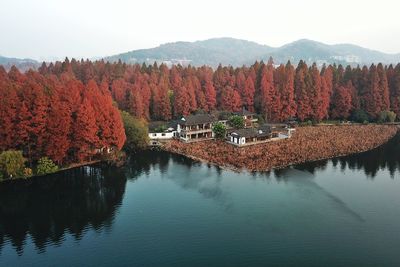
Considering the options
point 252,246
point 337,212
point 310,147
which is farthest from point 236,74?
point 252,246

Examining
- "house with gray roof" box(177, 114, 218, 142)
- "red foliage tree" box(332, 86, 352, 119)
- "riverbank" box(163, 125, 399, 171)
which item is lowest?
"riverbank" box(163, 125, 399, 171)

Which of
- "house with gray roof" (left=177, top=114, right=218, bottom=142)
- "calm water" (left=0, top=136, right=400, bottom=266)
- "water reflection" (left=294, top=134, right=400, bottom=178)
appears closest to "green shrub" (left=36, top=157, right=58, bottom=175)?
"calm water" (left=0, top=136, right=400, bottom=266)

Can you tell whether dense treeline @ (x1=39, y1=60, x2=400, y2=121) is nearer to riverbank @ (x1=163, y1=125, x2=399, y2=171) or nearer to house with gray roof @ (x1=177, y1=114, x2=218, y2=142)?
riverbank @ (x1=163, y1=125, x2=399, y2=171)

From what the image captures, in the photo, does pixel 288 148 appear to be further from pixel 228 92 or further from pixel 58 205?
pixel 58 205

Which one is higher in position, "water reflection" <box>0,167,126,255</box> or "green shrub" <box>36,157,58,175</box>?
"green shrub" <box>36,157,58,175</box>

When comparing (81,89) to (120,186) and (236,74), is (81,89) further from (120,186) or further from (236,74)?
(236,74)

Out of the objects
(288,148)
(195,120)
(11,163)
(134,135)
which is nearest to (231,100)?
(195,120)
